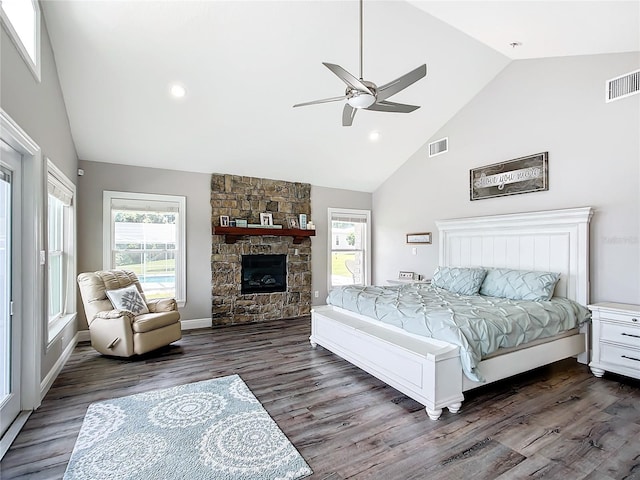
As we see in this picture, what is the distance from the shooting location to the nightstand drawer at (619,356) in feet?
10.3

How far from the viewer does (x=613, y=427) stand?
8.04ft

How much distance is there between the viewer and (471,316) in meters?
2.91

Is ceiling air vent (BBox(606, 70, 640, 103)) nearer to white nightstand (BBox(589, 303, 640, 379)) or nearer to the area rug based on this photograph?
white nightstand (BBox(589, 303, 640, 379))

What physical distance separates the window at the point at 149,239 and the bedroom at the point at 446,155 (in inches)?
5.6

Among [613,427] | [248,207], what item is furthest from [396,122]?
[613,427]

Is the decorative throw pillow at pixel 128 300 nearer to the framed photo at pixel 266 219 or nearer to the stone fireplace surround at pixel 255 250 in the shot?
the stone fireplace surround at pixel 255 250

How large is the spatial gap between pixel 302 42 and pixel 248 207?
116 inches

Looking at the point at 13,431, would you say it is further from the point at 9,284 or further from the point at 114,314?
the point at 114,314

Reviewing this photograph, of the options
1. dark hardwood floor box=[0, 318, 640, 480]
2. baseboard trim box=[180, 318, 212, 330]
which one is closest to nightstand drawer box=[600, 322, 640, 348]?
dark hardwood floor box=[0, 318, 640, 480]

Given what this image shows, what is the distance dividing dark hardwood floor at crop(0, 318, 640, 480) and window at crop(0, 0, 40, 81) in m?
2.78

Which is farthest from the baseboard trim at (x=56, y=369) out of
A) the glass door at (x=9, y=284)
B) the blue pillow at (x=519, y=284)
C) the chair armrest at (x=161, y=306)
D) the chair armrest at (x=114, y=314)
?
the blue pillow at (x=519, y=284)

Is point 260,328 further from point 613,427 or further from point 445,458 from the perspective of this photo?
point 613,427

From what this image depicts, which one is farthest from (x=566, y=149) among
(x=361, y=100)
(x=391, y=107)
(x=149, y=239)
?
(x=149, y=239)

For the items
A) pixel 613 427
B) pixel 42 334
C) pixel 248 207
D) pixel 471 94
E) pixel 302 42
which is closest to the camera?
pixel 613 427
